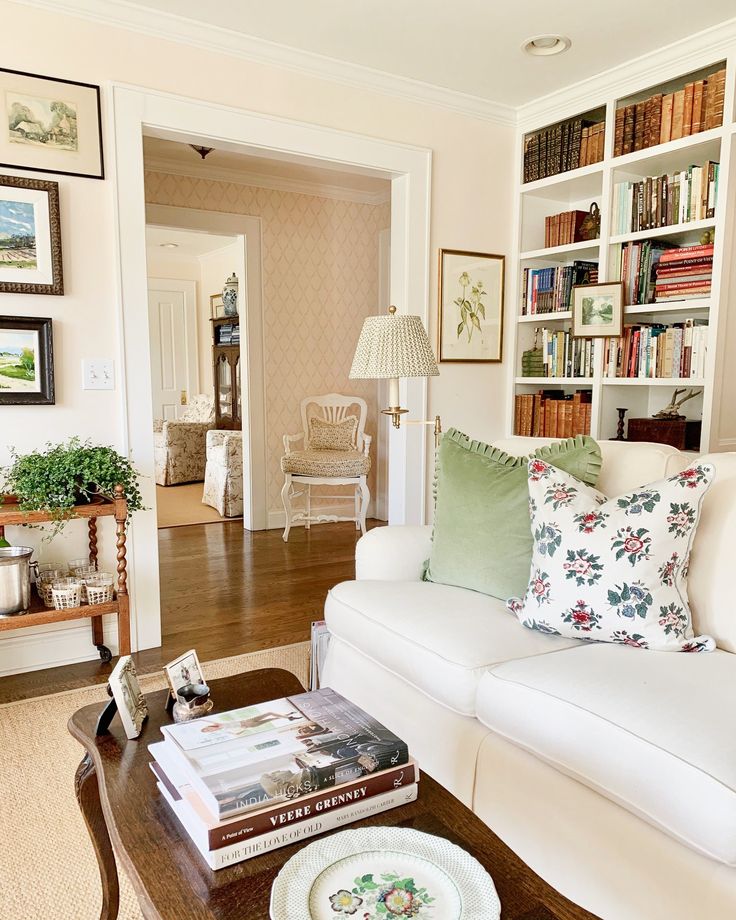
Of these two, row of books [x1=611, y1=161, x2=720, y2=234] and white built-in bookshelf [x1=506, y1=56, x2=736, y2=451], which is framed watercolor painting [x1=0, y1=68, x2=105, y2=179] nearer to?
white built-in bookshelf [x1=506, y1=56, x2=736, y2=451]

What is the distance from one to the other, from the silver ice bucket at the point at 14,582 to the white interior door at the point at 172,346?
6.34 meters

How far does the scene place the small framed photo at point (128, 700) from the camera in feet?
4.23

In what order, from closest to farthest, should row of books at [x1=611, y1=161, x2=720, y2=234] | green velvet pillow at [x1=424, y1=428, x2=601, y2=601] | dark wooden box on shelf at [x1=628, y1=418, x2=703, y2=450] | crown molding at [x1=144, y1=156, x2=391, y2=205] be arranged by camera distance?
green velvet pillow at [x1=424, y1=428, x2=601, y2=601], row of books at [x1=611, y1=161, x2=720, y2=234], dark wooden box on shelf at [x1=628, y1=418, x2=703, y2=450], crown molding at [x1=144, y1=156, x2=391, y2=205]

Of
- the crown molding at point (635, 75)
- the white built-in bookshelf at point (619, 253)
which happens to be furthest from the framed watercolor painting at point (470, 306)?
the crown molding at point (635, 75)

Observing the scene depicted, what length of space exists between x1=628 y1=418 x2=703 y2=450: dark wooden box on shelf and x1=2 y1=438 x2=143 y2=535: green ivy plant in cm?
237

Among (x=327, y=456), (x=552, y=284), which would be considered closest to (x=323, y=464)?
(x=327, y=456)

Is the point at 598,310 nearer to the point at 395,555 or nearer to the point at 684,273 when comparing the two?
the point at 684,273

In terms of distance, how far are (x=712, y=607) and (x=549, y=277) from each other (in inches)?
100

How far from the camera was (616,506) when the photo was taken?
68.2 inches

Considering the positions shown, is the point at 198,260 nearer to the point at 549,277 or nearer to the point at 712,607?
the point at 549,277

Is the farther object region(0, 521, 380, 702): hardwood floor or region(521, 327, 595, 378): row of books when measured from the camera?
region(521, 327, 595, 378): row of books

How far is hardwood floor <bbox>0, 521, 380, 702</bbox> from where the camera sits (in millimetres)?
2811

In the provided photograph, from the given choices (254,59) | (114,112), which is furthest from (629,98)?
(114,112)

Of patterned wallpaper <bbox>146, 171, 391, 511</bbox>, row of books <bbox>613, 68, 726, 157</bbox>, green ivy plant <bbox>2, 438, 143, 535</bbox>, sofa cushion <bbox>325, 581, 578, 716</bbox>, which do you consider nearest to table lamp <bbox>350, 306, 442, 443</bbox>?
sofa cushion <bbox>325, 581, 578, 716</bbox>
